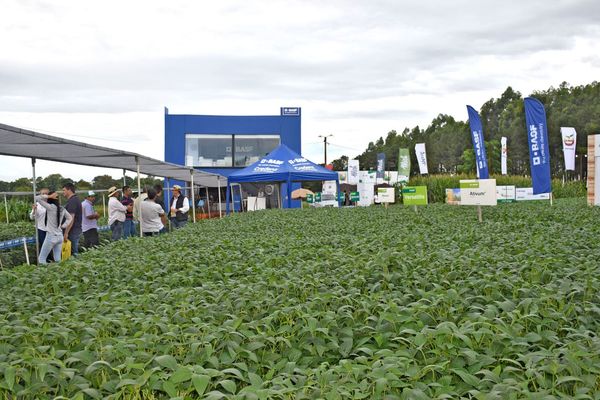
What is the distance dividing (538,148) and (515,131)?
63967 mm

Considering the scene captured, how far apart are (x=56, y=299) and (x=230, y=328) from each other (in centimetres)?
220

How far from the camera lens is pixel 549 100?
9850 cm

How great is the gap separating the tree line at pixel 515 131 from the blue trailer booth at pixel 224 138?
2618 centimetres

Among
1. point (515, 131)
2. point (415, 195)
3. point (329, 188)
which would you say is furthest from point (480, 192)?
point (515, 131)

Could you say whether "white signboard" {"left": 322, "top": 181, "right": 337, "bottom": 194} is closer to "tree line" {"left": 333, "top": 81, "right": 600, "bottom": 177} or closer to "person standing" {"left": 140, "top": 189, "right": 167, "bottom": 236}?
"tree line" {"left": 333, "top": 81, "right": 600, "bottom": 177}

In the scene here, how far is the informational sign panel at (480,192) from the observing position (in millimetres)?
15531

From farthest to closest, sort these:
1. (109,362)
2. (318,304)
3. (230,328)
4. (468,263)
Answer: (468,263) < (318,304) < (230,328) < (109,362)

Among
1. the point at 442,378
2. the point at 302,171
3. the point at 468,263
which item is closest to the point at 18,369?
the point at 442,378

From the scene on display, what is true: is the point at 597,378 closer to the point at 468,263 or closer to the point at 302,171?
the point at 468,263

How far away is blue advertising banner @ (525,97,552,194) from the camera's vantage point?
78.8 feet

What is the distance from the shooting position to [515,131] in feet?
279

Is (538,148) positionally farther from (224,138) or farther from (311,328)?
(224,138)

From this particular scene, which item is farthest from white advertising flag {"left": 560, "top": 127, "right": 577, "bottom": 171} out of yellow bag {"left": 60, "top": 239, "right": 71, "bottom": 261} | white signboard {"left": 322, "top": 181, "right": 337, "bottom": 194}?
yellow bag {"left": 60, "top": 239, "right": 71, "bottom": 261}

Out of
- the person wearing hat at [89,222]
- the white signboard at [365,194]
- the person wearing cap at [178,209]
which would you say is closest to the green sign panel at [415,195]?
the person wearing cap at [178,209]
